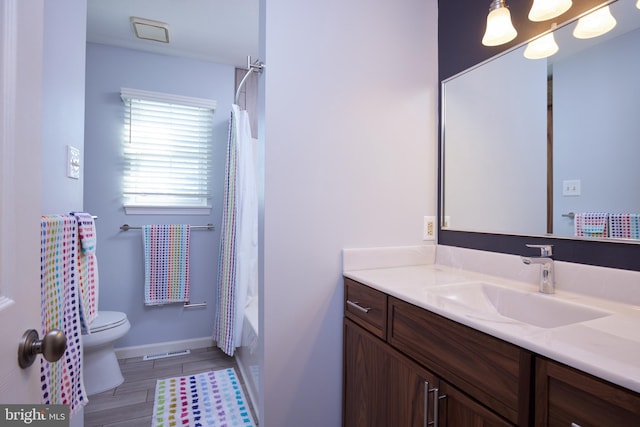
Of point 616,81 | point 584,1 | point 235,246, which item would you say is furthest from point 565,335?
point 235,246

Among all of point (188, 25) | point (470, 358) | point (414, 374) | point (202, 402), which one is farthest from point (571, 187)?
point (188, 25)

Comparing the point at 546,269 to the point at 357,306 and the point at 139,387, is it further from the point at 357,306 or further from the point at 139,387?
the point at 139,387

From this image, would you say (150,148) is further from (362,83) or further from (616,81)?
(616,81)

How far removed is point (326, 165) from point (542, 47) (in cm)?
95

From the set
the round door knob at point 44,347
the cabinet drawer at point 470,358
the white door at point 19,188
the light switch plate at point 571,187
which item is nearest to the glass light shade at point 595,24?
the light switch plate at point 571,187

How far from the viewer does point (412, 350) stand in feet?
3.28

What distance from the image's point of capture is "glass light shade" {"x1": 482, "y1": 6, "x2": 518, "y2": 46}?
120cm

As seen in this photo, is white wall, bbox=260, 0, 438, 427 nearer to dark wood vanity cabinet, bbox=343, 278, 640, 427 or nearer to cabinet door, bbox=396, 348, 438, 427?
dark wood vanity cabinet, bbox=343, 278, 640, 427

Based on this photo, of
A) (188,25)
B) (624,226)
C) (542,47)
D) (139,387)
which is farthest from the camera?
(188,25)

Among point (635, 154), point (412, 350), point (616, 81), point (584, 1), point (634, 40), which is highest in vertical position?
point (584, 1)

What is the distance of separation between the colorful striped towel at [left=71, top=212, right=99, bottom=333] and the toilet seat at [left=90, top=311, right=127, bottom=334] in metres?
0.93

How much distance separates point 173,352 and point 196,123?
194 cm

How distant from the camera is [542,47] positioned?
1182 millimetres

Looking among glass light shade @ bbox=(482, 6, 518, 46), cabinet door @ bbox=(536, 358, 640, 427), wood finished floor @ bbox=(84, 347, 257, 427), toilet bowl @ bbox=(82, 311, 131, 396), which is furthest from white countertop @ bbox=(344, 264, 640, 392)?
toilet bowl @ bbox=(82, 311, 131, 396)
